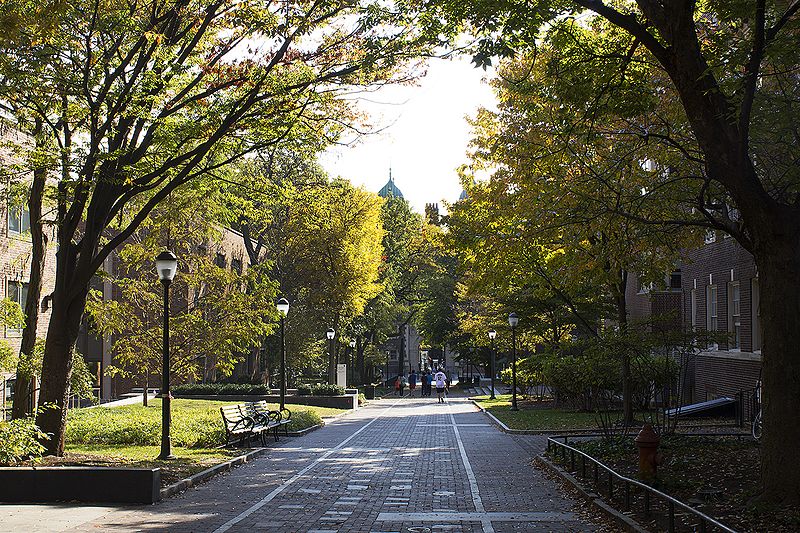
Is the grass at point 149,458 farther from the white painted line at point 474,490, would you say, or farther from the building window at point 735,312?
the building window at point 735,312

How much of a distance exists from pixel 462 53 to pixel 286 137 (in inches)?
153

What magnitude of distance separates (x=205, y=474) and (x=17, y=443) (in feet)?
10.5

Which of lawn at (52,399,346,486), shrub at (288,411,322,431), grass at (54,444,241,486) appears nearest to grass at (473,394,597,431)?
shrub at (288,411,322,431)

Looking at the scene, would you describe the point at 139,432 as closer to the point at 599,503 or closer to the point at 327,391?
the point at 599,503

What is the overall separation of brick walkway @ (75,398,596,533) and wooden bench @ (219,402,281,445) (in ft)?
2.99

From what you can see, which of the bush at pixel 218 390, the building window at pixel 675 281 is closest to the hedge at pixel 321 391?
the bush at pixel 218 390

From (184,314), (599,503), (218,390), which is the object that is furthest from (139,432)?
(218,390)

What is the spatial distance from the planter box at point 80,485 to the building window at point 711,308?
2111 centimetres

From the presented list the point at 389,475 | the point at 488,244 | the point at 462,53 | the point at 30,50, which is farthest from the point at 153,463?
the point at 488,244

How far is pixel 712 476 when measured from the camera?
44.0ft

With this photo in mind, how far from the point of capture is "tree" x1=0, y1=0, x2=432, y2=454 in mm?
16641

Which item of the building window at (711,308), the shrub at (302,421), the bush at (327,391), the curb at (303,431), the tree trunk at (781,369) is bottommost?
the curb at (303,431)

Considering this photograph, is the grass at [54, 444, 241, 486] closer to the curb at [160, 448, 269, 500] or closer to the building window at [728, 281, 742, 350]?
the curb at [160, 448, 269, 500]

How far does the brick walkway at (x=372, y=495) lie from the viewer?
11.6 m
